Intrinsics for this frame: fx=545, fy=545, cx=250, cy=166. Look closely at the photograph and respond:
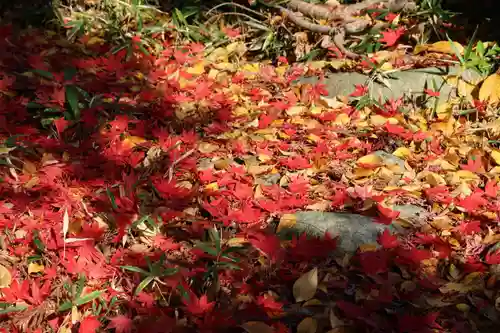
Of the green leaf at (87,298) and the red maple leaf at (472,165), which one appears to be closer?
the green leaf at (87,298)

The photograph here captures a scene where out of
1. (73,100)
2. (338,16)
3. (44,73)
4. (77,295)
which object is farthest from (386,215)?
(44,73)

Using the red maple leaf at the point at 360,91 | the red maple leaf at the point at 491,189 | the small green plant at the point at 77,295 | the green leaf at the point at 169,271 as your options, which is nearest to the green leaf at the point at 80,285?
the small green plant at the point at 77,295

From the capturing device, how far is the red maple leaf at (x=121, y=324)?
1.64 m

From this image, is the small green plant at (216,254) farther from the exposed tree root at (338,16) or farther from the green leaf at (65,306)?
the exposed tree root at (338,16)

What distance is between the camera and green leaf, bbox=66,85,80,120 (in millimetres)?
2656

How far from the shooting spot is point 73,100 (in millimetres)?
2699

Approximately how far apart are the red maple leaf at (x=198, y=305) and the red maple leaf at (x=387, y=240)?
658mm

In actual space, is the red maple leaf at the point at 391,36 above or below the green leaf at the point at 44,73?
above

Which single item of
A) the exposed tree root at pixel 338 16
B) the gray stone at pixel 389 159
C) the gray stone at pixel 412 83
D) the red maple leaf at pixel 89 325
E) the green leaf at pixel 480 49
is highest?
the green leaf at pixel 480 49

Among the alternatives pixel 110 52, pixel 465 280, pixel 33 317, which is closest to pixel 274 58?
pixel 110 52

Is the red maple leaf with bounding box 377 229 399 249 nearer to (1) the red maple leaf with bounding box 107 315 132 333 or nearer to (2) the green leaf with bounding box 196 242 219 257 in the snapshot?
(2) the green leaf with bounding box 196 242 219 257

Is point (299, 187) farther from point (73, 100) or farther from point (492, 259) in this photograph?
point (73, 100)

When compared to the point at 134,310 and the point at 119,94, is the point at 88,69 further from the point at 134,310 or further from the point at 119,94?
the point at 134,310

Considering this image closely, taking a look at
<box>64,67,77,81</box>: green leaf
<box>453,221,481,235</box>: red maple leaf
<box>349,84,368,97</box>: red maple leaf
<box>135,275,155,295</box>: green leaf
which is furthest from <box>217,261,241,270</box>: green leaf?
<box>64,67,77,81</box>: green leaf
